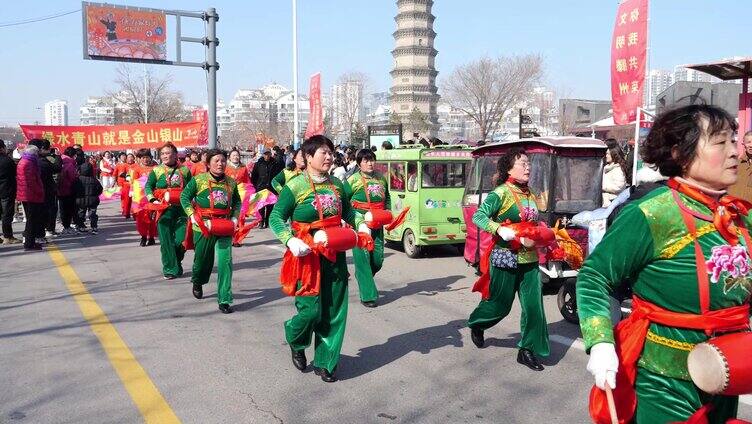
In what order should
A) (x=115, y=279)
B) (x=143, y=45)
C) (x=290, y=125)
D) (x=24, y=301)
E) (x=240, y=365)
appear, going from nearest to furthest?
(x=240, y=365) < (x=24, y=301) < (x=115, y=279) < (x=143, y=45) < (x=290, y=125)

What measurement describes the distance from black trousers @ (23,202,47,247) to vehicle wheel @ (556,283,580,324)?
9609 millimetres

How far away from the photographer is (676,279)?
2318 mm

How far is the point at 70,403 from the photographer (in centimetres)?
445

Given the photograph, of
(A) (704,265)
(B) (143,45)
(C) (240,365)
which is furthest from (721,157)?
(B) (143,45)

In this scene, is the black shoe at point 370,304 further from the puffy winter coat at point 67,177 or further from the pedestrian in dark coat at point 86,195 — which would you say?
the pedestrian in dark coat at point 86,195

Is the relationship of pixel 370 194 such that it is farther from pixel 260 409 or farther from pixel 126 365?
pixel 260 409

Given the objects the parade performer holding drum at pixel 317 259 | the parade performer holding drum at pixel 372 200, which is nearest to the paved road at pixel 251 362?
the parade performer holding drum at pixel 317 259

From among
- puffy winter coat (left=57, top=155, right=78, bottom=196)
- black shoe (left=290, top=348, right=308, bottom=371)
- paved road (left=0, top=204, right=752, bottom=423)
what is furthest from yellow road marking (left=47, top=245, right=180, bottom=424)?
puffy winter coat (left=57, top=155, right=78, bottom=196)

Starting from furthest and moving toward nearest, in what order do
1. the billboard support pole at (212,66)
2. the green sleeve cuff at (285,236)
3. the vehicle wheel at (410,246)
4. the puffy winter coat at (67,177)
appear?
the billboard support pole at (212,66)
the puffy winter coat at (67,177)
the vehicle wheel at (410,246)
the green sleeve cuff at (285,236)

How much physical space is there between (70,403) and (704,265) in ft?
13.3

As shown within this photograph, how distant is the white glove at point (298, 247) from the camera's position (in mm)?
4625

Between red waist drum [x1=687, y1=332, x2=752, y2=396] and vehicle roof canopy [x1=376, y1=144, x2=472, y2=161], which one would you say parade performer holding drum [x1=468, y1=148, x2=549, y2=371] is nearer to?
red waist drum [x1=687, y1=332, x2=752, y2=396]

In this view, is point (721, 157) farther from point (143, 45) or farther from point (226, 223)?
point (143, 45)

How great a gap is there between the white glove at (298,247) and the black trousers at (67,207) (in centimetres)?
1163
